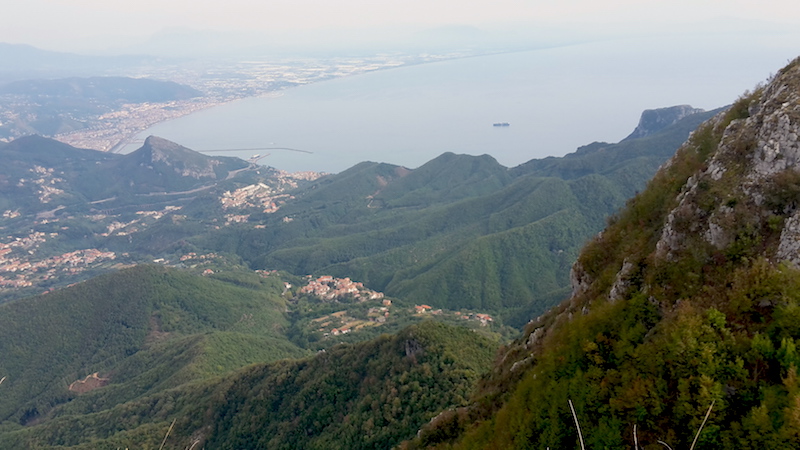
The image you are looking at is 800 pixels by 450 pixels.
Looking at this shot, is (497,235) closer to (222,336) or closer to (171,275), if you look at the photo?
(222,336)

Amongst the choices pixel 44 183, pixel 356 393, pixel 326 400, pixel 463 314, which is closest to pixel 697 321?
pixel 356 393

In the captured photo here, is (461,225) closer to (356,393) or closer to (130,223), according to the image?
(356,393)

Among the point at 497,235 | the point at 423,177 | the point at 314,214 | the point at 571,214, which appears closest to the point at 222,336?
the point at 497,235

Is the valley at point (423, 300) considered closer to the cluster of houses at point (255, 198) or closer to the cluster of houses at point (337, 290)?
the cluster of houses at point (337, 290)

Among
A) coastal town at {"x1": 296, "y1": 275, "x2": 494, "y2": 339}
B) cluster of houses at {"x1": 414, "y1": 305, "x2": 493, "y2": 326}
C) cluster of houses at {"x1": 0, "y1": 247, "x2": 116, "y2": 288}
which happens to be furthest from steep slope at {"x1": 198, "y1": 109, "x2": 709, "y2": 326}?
cluster of houses at {"x1": 0, "y1": 247, "x2": 116, "y2": 288}

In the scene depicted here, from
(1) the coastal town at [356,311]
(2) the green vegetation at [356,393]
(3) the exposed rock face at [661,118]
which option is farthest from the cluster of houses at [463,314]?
(3) the exposed rock face at [661,118]

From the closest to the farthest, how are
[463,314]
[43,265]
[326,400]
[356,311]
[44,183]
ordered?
1. [326,400]
2. [463,314]
3. [356,311]
4. [43,265]
5. [44,183]
